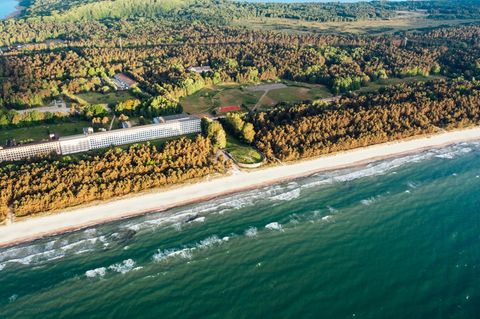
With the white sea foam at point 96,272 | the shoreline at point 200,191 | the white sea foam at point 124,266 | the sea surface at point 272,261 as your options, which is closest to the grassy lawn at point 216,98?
the shoreline at point 200,191

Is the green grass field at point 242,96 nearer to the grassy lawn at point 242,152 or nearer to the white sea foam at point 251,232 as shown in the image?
the grassy lawn at point 242,152

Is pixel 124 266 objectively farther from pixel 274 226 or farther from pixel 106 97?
pixel 106 97

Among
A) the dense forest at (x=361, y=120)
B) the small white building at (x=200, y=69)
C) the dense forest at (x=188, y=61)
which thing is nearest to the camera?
the dense forest at (x=361, y=120)

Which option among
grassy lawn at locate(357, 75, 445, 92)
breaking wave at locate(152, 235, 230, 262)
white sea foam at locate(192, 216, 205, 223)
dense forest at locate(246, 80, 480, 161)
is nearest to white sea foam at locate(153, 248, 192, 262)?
breaking wave at locate(152, 235, 230, 262)

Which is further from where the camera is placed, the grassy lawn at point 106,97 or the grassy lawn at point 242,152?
the grassy lawn at point 106,97

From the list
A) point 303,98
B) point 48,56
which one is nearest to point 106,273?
point 303,98

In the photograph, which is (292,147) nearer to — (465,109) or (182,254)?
(182,254)
